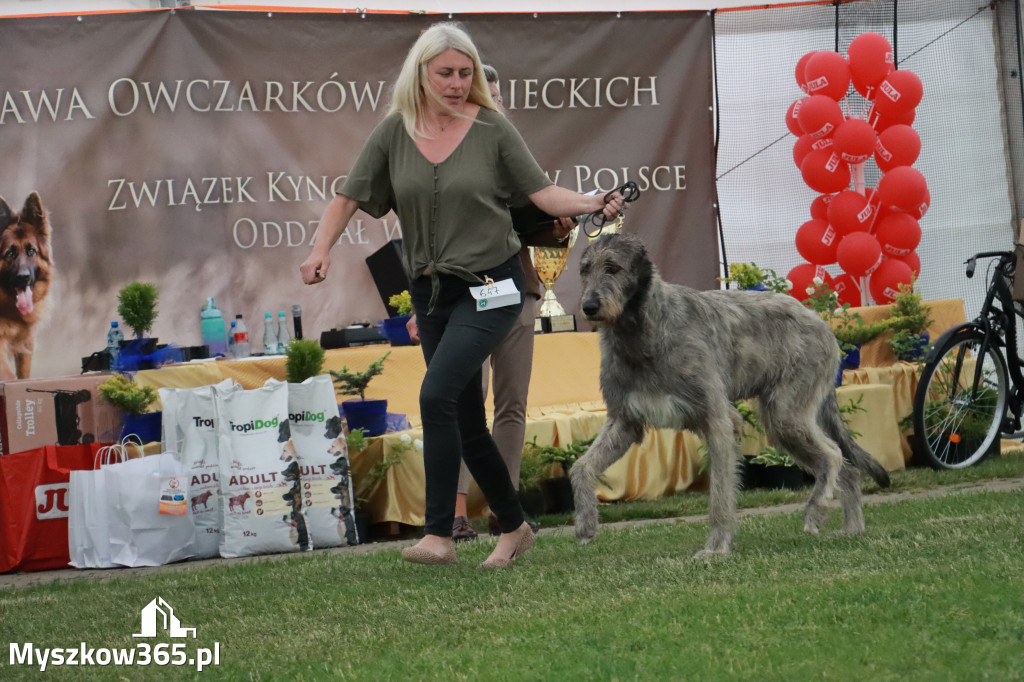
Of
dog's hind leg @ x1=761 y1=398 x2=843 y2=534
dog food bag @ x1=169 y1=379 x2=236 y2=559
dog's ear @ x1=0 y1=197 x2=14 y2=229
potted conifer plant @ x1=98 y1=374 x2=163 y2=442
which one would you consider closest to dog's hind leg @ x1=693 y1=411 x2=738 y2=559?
dog's hind leg @ x1=761 y1=398 x2=843 y2=534

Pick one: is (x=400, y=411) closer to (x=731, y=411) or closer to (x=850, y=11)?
(x=731, y=411)

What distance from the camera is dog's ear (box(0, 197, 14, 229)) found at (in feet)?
24.8

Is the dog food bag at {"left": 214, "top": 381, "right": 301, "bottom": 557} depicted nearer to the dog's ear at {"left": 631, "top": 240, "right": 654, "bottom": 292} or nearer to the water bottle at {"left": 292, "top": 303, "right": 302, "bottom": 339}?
the water bottle at {"left": 292, "top": 303, "right": 302, "bottom": 339}

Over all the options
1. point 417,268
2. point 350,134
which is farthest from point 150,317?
point 417,268

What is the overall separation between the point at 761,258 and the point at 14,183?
210 inches

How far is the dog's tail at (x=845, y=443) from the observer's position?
501cm

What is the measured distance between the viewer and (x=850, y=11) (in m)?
9.25

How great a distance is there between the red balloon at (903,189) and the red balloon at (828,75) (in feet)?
2.29

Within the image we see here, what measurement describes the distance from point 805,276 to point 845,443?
397 cm

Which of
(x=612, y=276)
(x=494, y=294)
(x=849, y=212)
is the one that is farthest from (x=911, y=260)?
(x=494, y=294)

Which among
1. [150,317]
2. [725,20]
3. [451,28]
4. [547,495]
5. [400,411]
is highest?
[725,20]

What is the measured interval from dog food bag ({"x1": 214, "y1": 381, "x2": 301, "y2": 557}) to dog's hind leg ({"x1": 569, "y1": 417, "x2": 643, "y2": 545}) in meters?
1.95

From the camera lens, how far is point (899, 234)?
28.3 feet

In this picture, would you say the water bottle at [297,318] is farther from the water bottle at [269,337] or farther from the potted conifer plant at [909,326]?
the potted conifer plant at [909,326]
